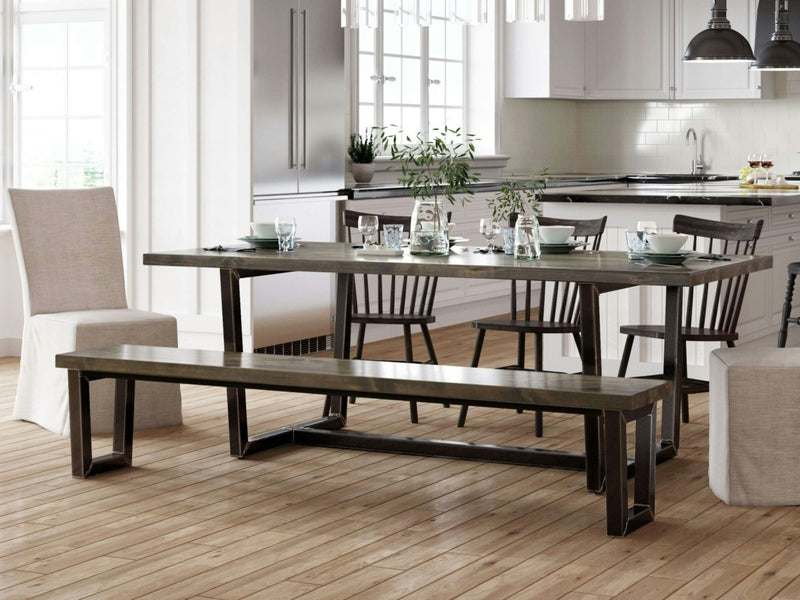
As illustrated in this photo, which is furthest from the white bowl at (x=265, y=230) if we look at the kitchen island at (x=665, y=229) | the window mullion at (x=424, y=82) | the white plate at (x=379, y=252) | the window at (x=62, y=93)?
the window mullion at (x=424, y=82)

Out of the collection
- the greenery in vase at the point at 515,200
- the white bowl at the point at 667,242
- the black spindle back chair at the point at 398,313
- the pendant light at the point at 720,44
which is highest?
the pendant light at the point at 720,44

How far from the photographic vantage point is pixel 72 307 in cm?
536

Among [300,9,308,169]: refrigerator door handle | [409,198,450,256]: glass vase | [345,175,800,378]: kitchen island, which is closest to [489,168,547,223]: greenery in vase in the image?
[345,175,800,378]: kitchen island

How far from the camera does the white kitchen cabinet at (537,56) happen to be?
31.2ft

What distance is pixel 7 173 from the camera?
23.7 feet

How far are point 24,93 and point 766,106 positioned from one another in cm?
578

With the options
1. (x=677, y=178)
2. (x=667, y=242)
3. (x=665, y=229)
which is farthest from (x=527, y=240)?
(x=677, y=178)

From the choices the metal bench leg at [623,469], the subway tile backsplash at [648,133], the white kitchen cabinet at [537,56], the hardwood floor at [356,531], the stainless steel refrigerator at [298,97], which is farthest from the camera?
the subway tile backsplash at [648,133]

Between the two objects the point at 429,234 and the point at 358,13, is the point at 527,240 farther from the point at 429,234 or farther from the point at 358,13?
the point at 358,13

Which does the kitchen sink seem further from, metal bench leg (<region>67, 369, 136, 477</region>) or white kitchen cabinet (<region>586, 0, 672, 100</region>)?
metal bench leg (<region>67, 369, 136, 477</region>)

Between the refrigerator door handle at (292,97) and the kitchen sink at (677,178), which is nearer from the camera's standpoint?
the refrigerator door handle at (292,97)

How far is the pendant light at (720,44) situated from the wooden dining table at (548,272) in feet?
8.03

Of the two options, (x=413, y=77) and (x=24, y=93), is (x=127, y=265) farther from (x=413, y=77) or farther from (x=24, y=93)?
(x=413, y=77)

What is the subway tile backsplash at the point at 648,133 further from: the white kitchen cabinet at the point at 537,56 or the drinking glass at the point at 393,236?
the drinking glass at the point at 393,236
